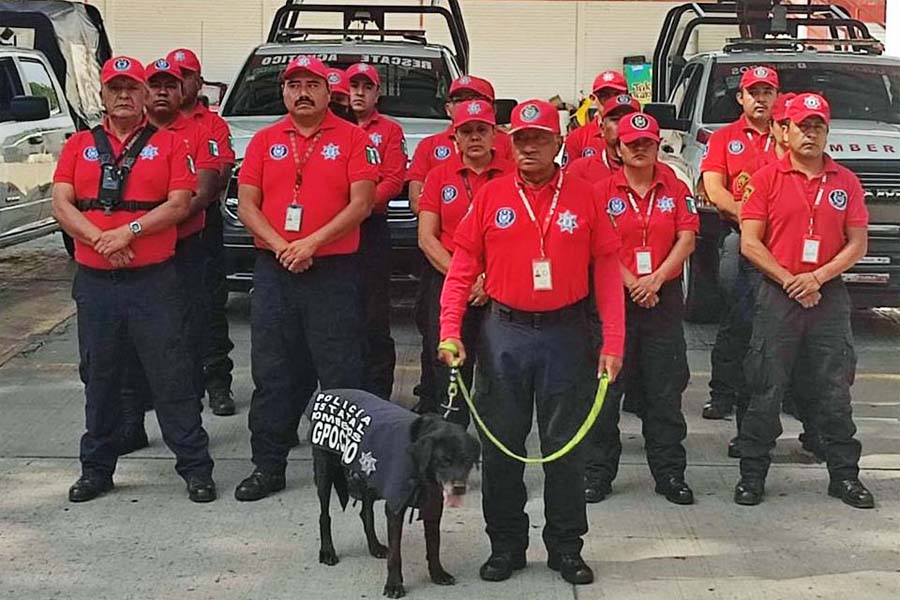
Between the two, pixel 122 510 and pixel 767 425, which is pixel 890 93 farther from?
pixel 122 510

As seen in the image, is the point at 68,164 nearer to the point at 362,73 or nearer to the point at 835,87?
the point at 362,73

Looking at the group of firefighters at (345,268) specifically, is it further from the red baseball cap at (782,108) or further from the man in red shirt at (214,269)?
the man in red shirt at (214,269)

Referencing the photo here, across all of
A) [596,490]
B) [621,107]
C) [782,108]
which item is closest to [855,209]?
[782,108]

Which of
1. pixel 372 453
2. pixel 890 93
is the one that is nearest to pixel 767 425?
pixel 372 453

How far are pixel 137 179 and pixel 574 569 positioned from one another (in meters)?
2.51

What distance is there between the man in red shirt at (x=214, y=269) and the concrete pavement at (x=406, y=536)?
11.8 inches

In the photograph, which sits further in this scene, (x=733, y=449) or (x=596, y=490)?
(x=733, y=449)

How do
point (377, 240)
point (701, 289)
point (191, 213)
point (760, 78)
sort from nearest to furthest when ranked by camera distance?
point (191, 213)
point (760, 78)
point (377, 240)
point (701, 289)

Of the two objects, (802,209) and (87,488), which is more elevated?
(802,209)

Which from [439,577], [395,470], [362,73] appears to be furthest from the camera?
[362,73]

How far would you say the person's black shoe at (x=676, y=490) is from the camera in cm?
607

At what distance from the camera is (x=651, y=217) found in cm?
608

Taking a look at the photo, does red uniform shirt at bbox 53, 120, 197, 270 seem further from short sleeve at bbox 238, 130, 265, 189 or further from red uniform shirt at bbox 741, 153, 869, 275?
red uniform shirt at bbox 741, 153, 869, 275

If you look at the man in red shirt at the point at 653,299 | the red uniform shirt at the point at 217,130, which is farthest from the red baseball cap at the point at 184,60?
the man in red shirt at the point at 653,299
